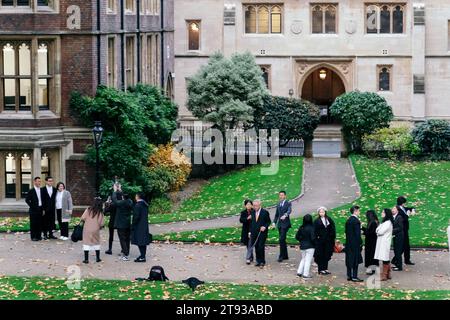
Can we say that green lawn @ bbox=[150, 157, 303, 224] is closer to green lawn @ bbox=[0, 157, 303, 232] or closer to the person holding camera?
green lawn @ bbox=[0, 157, 303, 232]

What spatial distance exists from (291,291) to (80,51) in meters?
15.2

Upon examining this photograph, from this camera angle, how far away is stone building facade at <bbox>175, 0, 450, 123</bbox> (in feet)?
205

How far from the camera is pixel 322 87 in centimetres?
6562

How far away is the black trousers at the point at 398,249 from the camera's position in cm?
2819

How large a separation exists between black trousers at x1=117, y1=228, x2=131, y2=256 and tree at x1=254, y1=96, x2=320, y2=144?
19694 millimetres

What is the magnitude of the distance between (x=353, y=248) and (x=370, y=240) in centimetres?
102

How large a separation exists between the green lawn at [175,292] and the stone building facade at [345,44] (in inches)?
1445

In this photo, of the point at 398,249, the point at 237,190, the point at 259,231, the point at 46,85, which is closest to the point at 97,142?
the point at 46,85

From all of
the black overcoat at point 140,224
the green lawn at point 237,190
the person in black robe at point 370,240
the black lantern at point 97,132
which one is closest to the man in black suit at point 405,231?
A: the person in black robe at point 370,240

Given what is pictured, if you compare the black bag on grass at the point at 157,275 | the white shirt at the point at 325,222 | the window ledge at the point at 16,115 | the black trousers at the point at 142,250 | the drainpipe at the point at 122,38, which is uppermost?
the drainpipe at the point at 122,38

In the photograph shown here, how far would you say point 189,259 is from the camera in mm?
29219

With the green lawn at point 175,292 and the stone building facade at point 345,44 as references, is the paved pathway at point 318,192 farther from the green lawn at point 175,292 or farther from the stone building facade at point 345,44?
the stone building facade at point 345,44
